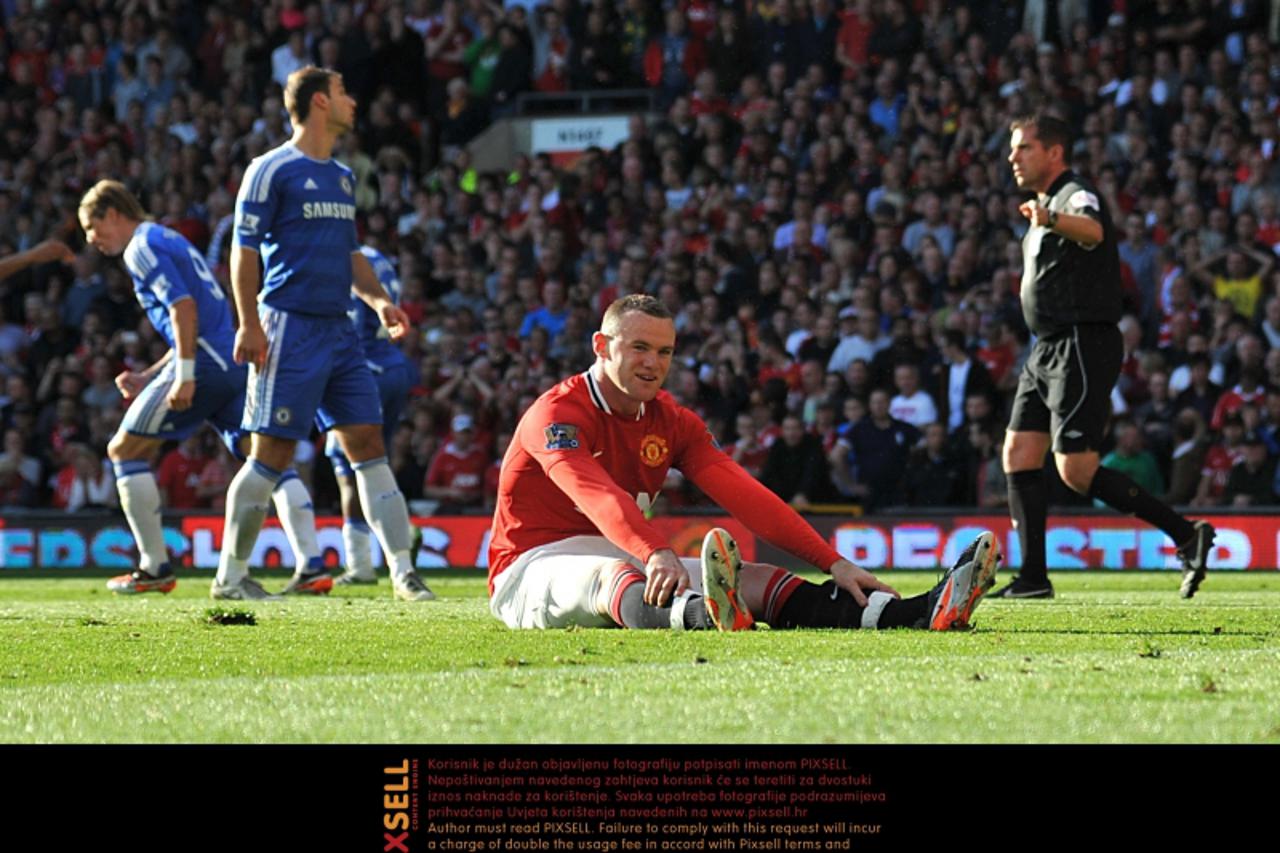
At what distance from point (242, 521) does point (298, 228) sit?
1.40 m

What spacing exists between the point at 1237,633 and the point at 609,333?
7.68 feet

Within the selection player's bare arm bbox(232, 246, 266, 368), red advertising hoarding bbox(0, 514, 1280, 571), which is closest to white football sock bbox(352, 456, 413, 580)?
player's bare arm bbox(232, 246, 266, 368)

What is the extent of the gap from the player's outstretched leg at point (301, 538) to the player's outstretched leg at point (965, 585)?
15.1 ft

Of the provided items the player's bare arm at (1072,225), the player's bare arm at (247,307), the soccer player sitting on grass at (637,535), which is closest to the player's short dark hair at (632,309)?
the soccer player sitting on grass at (637,535)

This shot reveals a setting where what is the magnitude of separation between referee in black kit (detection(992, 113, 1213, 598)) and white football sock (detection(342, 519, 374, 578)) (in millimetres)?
3767

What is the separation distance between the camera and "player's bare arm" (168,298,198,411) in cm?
1002

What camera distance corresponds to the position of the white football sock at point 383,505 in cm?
1003

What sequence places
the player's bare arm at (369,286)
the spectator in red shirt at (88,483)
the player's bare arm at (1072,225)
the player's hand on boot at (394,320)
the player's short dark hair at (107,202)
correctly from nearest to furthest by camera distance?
the player's bare arm at (1072,225), the player's hand on boot at (394,320), the player's bare arm at (369,286), the player's short dark hair at (107,202), the spectator in red shirt at (88,483)

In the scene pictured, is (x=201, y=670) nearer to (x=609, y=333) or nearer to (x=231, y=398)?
(x=609, y=333)

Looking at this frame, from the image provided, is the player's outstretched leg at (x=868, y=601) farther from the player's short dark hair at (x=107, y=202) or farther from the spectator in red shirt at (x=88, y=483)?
the spectator in red shirt at (x=88, y=483)

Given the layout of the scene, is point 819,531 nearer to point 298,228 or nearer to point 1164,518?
point 1164,518

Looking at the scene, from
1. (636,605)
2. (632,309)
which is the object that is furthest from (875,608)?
(632,309)

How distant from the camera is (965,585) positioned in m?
6.45
